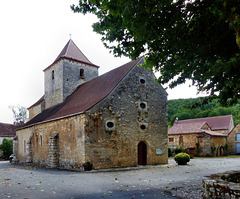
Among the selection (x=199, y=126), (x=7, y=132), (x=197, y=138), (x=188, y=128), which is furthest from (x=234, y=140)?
(x=7, y=132)

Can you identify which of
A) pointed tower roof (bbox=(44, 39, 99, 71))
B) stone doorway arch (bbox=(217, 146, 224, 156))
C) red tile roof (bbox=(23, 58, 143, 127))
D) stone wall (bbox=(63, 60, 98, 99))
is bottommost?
stone doorway arch (bbox=(217, 146, 224, 156))

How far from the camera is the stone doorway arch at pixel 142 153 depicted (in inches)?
708

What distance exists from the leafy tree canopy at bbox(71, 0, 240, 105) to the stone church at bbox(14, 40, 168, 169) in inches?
310

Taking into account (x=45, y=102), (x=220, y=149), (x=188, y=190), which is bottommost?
(x=220, y=149)

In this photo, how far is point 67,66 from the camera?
2497 cm

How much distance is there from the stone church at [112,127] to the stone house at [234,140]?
2212cm

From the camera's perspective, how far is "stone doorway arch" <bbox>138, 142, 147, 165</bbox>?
18.0 metres

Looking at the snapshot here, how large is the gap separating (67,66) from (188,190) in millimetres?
19829

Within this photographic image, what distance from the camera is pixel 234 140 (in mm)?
36375

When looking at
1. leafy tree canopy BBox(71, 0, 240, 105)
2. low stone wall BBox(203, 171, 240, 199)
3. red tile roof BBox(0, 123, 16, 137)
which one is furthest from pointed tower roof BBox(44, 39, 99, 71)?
red tile roof BBox(0, 123, 16, 137)

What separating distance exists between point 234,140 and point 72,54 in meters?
28.2

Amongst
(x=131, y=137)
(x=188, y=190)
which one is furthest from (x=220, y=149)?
(x=188, y=190)

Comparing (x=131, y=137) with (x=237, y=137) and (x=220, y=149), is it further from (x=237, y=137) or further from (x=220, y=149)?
(x=237, y=137)

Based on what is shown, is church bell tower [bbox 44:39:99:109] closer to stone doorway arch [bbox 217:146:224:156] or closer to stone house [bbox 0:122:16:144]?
stone house [bbox 0:122:16:144]
